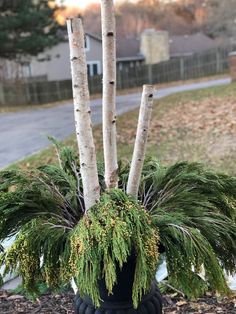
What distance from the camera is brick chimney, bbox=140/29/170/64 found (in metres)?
42.2

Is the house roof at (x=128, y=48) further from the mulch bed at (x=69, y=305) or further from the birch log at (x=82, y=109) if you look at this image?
the birch log at (x=82, y=109)

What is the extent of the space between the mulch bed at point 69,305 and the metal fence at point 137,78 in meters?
20.2

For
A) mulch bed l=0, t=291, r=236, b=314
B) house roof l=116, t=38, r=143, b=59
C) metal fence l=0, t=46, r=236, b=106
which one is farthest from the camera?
house roof l=116, t=38, r=143, b=59

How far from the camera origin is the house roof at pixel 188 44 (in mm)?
47059

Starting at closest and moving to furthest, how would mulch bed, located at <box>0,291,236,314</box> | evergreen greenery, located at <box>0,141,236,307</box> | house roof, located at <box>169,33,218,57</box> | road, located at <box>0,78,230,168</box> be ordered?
evergreen greenery, located at <box>0,141,236,307</box>, mulch bed, located at <box>0,291,236,314</box>, road, located at <box>0,78,230,168</box>, house roof, located at <box>169,33,218,57</box>

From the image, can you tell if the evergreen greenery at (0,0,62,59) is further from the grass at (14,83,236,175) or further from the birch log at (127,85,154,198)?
the birch log at (127,85,154,198)

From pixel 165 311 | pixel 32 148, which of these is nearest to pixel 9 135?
pixel 32 148

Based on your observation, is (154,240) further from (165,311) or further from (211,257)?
(165,311)

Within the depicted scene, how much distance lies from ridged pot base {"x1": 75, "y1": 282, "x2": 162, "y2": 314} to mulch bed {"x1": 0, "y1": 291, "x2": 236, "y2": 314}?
879 mm

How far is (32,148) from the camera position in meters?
9.52

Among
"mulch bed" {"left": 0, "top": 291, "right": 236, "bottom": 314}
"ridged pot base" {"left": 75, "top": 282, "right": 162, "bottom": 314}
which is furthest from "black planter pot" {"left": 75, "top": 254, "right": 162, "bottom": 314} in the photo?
"mulch bed" {"left": 0, "top": 291, "right": 236, "bottom": 314}

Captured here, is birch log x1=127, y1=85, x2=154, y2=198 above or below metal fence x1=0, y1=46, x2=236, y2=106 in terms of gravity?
above

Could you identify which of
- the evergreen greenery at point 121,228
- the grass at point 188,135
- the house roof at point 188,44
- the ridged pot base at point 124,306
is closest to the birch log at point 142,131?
the evergreen greenery at point 121,228

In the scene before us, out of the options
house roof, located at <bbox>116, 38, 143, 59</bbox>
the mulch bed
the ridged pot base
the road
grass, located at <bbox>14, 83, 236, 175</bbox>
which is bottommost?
the road
